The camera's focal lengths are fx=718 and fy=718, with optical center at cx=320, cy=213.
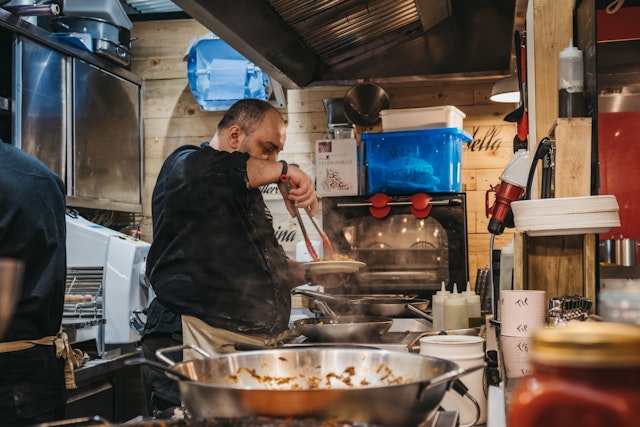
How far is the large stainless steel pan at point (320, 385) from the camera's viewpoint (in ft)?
2.88

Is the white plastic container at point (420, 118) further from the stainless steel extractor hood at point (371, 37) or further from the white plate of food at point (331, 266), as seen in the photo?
the white plate of food at point (331, 266)

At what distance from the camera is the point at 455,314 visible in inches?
104

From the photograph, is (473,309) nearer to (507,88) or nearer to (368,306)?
(368,306)

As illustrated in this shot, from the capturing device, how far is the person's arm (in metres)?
2.68

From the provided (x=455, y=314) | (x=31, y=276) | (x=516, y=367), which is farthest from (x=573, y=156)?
(x=31, y=276)

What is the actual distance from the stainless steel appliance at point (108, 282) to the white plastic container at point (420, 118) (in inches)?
68.2

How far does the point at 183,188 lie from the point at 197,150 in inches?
6.4

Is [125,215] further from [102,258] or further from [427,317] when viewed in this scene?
[427,317]

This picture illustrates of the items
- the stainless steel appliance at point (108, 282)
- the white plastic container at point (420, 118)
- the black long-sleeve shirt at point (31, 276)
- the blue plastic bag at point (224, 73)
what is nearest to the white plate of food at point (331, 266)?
the black long-sleeve shirt at point (31, 276)

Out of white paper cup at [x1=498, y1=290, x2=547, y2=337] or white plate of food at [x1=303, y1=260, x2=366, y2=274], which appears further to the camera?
white plate of food at [x1=303, y1=260, x2=366, y2=274]

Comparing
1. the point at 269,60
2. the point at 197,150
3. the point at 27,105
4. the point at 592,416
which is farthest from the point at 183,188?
the point at 592,416

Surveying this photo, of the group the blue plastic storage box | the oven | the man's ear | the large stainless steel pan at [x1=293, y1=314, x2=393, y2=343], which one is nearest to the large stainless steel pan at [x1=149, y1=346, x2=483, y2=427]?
the large stainless steel pan at [x1=293, y1=314, x2=393, y2=343]

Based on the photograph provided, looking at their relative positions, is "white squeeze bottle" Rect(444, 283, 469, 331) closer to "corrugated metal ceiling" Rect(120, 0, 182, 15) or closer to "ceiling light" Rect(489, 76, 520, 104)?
"ceiling light" Rect(489, 76, 520, 104)

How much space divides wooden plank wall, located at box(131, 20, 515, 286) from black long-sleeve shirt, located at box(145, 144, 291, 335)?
2431 mm
